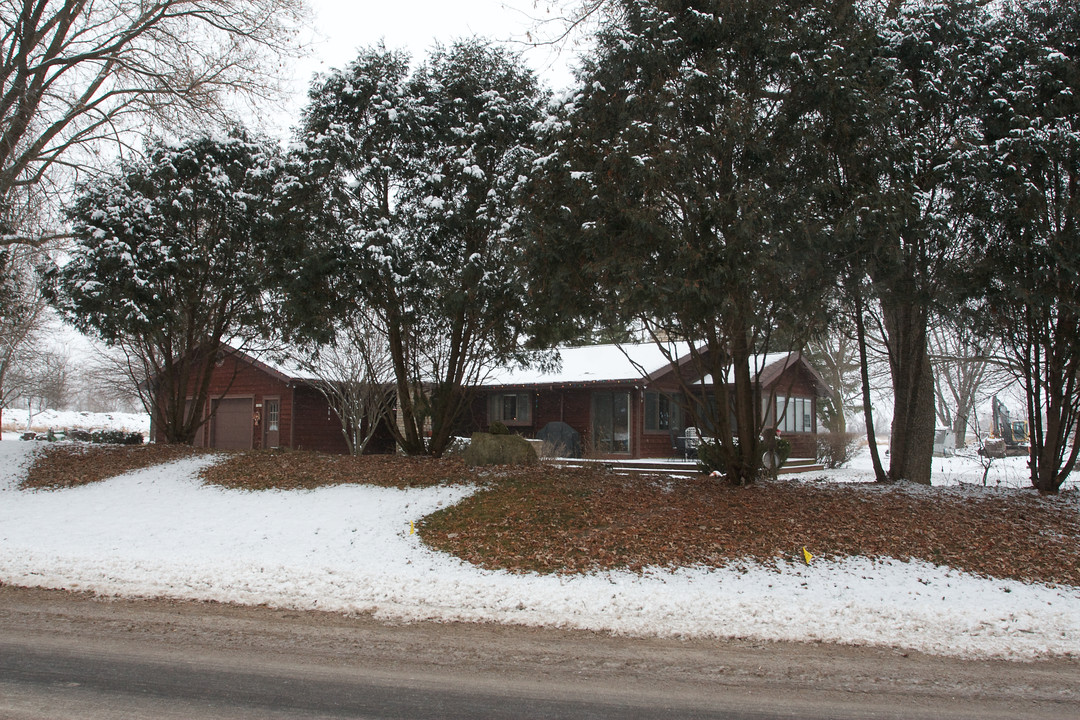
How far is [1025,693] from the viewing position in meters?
4.82

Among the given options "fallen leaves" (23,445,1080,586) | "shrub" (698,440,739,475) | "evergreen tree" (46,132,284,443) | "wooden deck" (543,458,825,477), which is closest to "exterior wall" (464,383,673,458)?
"wooden deck" (543,458,825,477)

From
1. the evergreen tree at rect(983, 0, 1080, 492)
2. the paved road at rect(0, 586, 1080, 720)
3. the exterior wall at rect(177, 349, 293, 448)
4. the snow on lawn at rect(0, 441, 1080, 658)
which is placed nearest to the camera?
the paved road at rect(0, 586, 1080, 720)

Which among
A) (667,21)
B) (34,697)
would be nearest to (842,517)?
(667,21)

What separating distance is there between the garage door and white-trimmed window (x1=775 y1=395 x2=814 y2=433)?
18.4 metres

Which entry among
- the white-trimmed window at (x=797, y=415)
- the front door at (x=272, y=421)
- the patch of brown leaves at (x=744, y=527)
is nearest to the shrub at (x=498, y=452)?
A: the patch of brown leaves at (x=744, y=527)

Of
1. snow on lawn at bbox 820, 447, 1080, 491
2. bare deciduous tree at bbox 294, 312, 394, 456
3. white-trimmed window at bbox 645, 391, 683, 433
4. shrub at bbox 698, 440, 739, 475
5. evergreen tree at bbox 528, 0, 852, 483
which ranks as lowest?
snow on lawn at bbox 820, 447, 1080, 491

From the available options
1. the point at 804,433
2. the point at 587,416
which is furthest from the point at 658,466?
the point at 804,433

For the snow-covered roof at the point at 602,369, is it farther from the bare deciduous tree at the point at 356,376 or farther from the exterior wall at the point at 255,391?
the exterior wall at the point at 255,391

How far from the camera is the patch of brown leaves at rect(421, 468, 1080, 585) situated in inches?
308

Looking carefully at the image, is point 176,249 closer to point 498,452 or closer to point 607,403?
point 498,452

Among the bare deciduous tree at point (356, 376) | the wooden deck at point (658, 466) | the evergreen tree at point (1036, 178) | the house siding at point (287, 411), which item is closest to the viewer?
the evergreen tree at point (1036, 178)

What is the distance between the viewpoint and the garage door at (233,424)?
2539 centimetres

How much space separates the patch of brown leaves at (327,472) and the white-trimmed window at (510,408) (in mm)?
10708

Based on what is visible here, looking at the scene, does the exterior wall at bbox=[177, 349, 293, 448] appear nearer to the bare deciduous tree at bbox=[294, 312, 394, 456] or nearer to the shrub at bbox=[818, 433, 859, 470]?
the bare deciduous tree at bbox=[294, 312, 394, 456]
